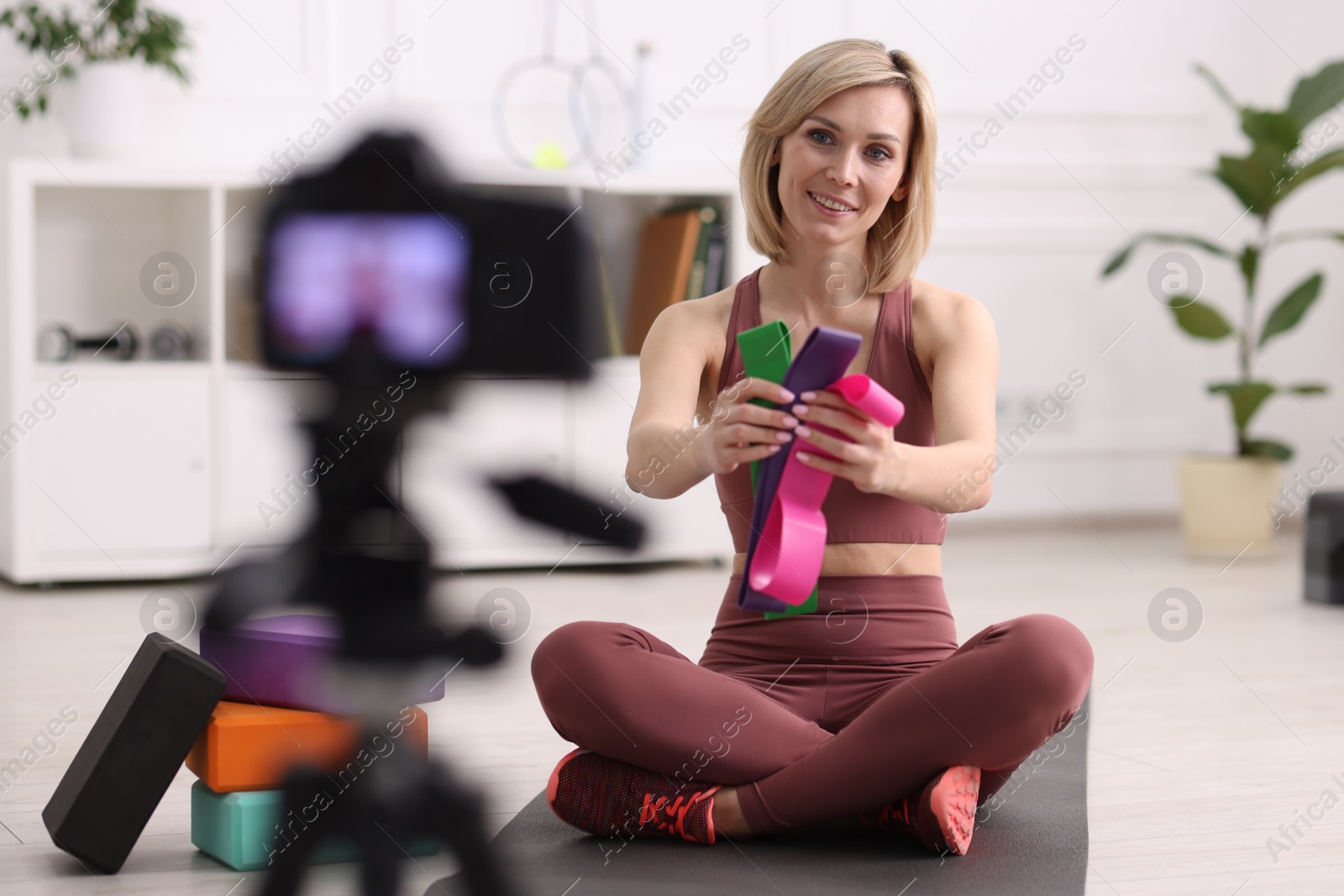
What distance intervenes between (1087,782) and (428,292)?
38.8 inches

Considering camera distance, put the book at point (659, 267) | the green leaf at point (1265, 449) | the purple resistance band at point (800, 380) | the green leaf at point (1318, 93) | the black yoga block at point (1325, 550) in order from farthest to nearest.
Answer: the green leaf at point (1265, 449) → the green leaf at point (1318, 93) → the book at point (659, 267) → the black yoga block at point (1325, 550) → the purple resistance band at point (800, 380)

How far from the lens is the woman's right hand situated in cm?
98

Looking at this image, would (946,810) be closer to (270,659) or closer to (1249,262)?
(270,659)

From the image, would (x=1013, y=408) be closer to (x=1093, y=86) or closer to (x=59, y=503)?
(x=1093, y=86)

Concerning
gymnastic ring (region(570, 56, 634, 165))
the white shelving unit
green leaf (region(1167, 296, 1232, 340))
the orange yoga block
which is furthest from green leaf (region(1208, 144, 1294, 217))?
the orange yoga block

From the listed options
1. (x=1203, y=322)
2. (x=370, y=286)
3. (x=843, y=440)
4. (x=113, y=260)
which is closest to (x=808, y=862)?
(x=843, y=440)

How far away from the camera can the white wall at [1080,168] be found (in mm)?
3076

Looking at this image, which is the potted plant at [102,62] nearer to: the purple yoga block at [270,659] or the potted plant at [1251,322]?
the purple yoga block at [270,659]

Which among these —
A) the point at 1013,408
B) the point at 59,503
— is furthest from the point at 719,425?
the point at 1013,408

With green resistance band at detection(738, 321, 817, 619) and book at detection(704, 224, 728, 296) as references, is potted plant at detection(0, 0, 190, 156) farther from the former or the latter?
green resistance band at detection(738, 321, 817, 619)

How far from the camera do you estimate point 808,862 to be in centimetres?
111

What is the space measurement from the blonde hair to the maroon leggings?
301 mm

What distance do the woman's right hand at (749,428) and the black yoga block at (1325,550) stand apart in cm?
181

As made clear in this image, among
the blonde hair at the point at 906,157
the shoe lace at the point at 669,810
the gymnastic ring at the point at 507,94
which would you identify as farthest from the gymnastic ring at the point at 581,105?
the shoe lace at the point at 669,810
